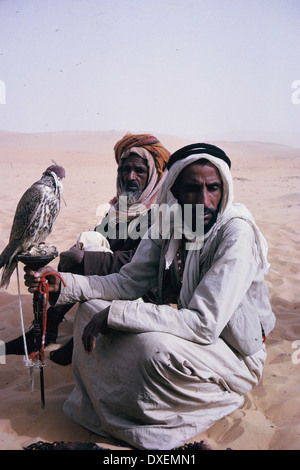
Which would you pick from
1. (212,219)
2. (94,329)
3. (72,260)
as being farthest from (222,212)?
(72,260)

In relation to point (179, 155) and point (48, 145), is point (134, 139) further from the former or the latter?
point (48, 145)

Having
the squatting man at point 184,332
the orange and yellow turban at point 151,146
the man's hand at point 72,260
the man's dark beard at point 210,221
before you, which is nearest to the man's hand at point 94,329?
the squatting man at point 184,332

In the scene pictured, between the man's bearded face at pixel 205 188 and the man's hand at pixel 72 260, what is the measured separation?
1093 mm

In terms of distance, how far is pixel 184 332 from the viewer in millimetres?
2102

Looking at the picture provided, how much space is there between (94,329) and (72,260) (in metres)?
1.13

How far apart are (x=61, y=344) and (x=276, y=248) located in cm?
365

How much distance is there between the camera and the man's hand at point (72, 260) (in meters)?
3.22

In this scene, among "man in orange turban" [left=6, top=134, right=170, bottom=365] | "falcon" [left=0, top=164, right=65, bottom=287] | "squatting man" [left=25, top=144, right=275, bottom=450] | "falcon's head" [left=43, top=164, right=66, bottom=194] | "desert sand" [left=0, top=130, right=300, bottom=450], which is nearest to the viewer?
"squatting man" [left=25, top=144, right=275, bottom=450]

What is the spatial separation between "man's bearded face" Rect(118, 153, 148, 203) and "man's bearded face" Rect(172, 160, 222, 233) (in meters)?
1.45

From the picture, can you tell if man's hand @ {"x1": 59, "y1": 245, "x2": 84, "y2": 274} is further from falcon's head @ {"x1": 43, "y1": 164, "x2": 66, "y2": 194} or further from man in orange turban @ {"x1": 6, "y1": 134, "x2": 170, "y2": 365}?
falcon's head @ {"x1": 43, "y1": 164, "x2": 66, "y2": 194}

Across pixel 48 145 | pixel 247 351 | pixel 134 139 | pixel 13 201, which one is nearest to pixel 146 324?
pixel 247 351

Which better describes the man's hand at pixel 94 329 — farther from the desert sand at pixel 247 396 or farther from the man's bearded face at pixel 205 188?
the man's bearded face at pixel 205 188

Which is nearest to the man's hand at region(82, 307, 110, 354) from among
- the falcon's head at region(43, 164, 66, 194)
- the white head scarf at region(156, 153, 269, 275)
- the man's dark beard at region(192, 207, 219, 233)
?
the white head scarf at region(156, 153, 269, 275)

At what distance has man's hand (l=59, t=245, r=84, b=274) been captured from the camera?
3223 millimetres
